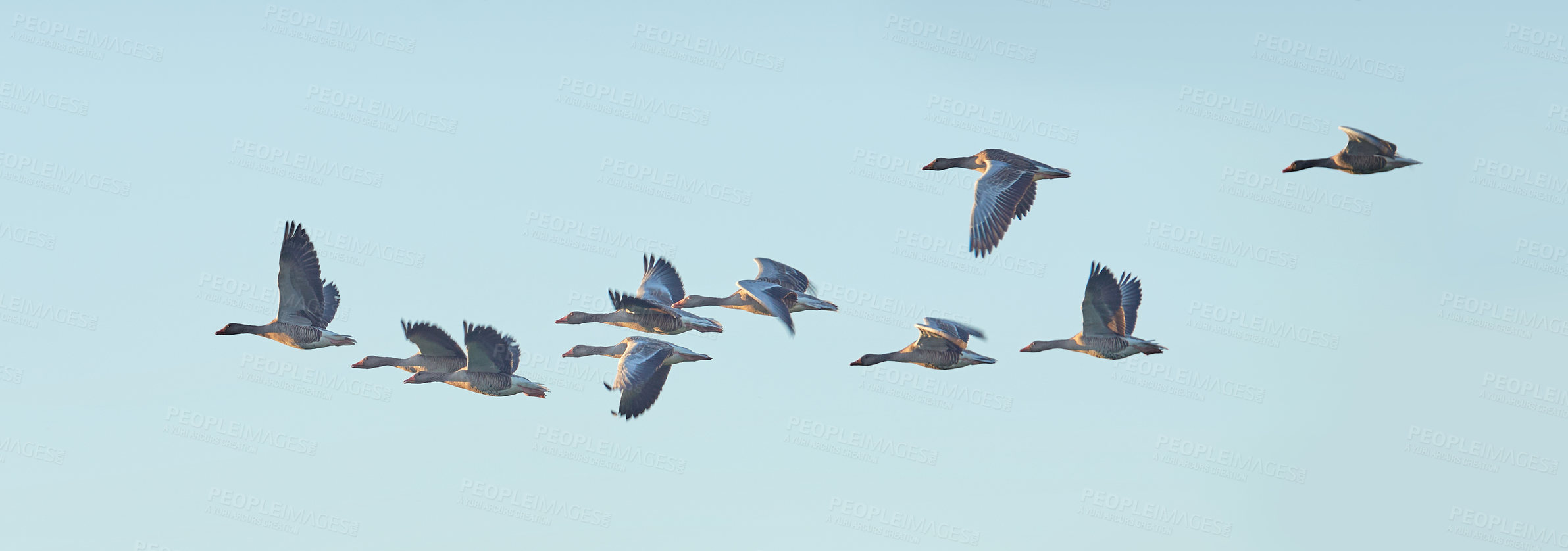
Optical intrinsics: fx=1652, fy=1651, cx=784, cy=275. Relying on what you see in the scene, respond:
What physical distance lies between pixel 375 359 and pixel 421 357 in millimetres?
1954

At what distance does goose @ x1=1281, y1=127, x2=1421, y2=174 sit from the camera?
3238 cm

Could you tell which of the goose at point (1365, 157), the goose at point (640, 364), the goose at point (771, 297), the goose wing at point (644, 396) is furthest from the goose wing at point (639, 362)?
the goose at point (1365, 157)

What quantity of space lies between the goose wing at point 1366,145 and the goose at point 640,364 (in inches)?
550

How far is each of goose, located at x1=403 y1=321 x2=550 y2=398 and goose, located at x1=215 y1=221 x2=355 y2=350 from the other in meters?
2.66

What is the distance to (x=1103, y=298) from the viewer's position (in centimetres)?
3512

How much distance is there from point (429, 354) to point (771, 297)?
7688 millimetres

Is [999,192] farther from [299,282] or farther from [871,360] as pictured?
[299,282]

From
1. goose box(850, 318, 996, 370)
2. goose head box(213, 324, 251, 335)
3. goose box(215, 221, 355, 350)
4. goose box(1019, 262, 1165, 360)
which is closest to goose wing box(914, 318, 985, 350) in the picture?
goose box(850, 318, 996, 370)

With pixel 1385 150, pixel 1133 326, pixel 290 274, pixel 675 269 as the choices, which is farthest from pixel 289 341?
pixel 1385 150

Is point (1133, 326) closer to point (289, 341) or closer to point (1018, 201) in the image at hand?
point (1018, 201)

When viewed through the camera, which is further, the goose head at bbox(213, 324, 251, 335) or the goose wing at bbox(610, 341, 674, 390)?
the goose head at bbox(213, 324, 251, 335)

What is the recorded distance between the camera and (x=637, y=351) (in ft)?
110

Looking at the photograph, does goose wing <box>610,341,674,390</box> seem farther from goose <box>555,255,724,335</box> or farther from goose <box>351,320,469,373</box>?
goose <box>351,320,469,373</box>

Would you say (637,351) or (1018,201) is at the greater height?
(1018,201)
